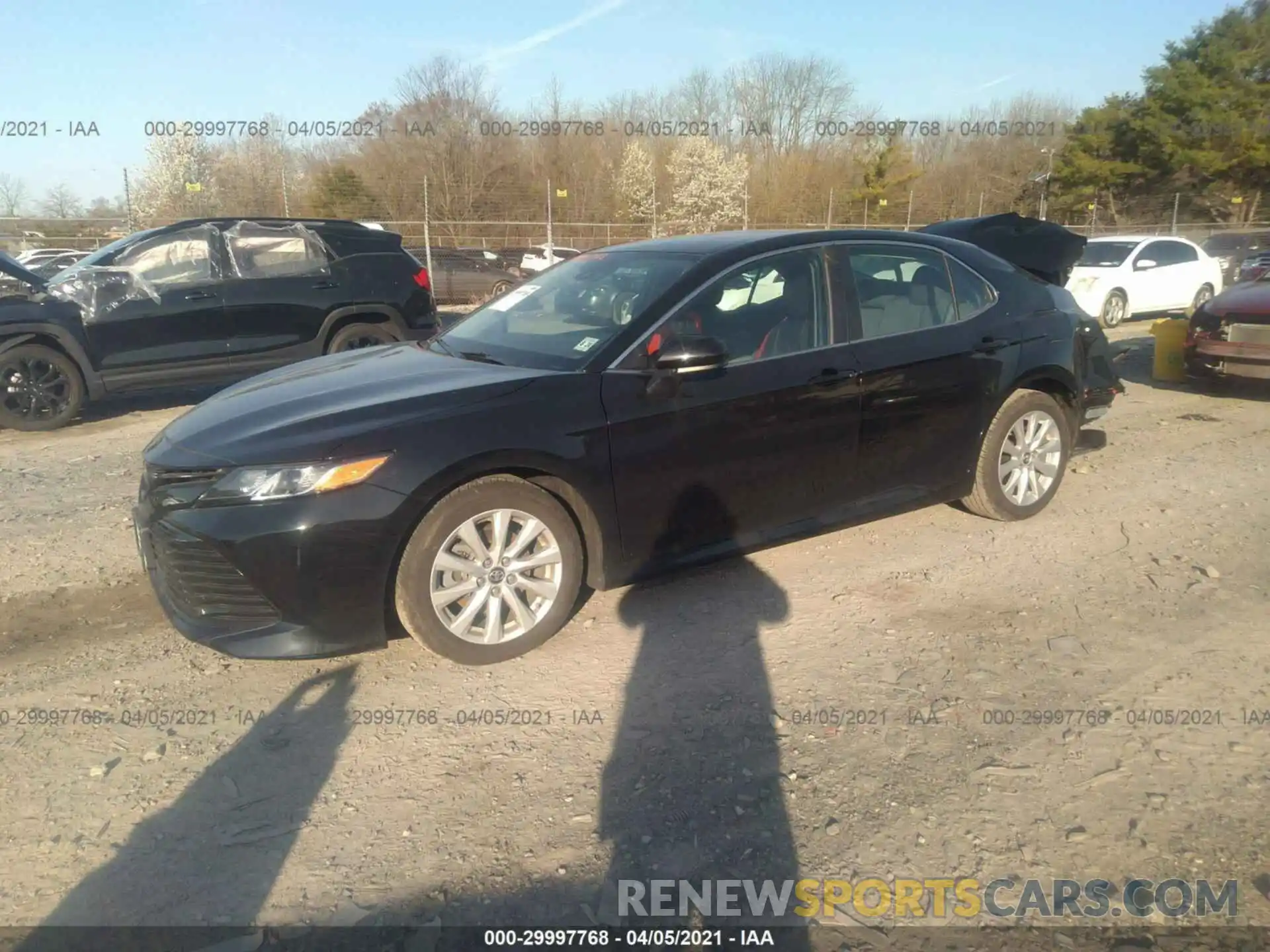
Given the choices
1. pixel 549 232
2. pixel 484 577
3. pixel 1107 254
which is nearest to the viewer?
pixel 484 577

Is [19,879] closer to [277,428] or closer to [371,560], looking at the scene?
[371,560]

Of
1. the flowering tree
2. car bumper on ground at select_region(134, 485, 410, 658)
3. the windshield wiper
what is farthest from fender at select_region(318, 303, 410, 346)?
the flowering tree

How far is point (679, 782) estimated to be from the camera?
2.94m

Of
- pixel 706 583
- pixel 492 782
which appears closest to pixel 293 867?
pixel 492 782

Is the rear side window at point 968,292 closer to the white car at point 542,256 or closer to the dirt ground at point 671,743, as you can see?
the dirt ground at point 671,743

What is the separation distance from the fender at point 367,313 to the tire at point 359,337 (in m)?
0.06

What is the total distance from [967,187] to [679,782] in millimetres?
37826

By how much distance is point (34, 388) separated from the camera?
802 centimetres

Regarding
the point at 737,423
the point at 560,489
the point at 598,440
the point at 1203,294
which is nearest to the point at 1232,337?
the point at 737,423

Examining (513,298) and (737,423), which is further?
(513,298)

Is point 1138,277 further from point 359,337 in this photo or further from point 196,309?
point 196,309

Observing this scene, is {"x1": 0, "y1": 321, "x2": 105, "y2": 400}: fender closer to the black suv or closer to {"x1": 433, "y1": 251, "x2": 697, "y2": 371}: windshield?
the black suv

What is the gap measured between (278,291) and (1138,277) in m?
13.4

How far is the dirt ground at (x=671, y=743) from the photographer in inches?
101
